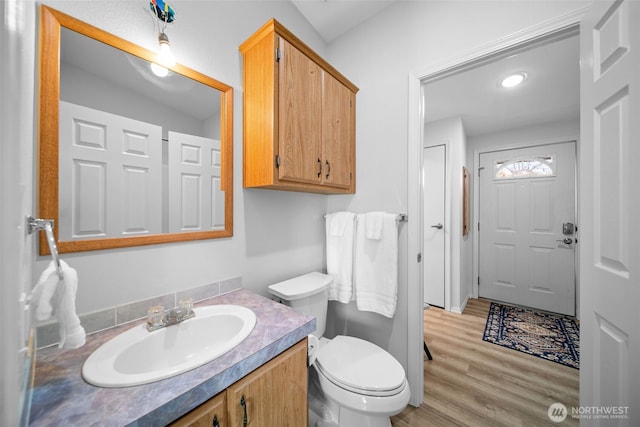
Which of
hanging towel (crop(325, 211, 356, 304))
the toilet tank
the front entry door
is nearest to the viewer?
the toilet tank

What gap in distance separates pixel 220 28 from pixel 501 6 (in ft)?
4.83

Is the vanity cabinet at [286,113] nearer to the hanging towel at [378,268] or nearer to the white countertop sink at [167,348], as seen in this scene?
the hanging towel at [378,268]

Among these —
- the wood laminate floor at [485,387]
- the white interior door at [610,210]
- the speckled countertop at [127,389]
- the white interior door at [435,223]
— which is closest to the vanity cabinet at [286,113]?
the speckled countertop at [127,389]

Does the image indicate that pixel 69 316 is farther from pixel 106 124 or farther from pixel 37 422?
pixel 106 124

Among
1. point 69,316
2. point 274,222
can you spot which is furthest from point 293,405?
point 274,222

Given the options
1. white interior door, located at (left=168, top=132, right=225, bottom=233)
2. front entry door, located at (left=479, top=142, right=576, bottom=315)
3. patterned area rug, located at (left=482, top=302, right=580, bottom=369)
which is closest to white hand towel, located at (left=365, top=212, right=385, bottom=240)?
white interior door, located at (left=168, top=132, right=225, bottom=233)

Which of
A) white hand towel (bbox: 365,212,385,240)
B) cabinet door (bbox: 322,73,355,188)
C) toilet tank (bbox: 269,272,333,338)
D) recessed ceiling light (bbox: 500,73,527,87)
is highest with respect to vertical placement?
recessed ceiling light (bbox: 500,73,527,87)

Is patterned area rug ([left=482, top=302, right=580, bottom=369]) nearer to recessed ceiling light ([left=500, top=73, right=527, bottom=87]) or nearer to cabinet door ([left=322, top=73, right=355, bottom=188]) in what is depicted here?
cabinet door ([left=322, top=73, right=355, bottom=188])

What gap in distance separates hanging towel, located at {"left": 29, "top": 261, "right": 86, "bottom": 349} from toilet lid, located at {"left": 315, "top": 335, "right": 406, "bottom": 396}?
38.9 inches

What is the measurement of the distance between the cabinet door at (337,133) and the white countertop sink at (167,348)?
895mm

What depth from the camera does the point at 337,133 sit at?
1527 millimetres

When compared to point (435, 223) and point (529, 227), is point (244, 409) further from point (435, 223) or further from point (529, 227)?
point (529, 227)

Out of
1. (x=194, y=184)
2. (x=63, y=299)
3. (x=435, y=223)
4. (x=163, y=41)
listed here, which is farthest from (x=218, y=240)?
(x=435, y=223)

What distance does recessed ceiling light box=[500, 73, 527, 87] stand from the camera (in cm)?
200
